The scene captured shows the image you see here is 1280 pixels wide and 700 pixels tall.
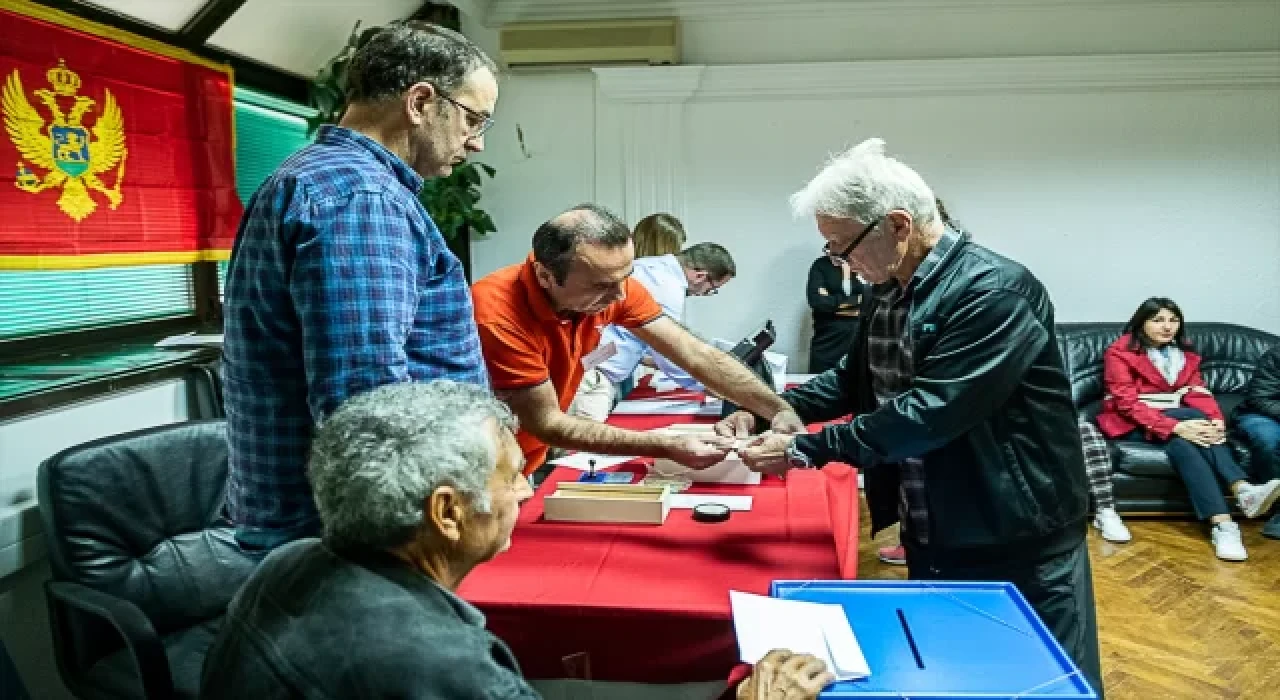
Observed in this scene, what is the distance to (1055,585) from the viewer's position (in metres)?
1.65

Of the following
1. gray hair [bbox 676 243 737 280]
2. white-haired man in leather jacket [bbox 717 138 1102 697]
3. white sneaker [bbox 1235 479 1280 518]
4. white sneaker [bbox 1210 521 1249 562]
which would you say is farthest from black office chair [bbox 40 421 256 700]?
white sneaker [bbox 1235 479 1280 518]

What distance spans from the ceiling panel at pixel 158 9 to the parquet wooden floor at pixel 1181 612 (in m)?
3.32

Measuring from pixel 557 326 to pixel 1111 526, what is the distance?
10.1ft

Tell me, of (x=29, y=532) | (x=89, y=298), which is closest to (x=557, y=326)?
(x=29, y=532)

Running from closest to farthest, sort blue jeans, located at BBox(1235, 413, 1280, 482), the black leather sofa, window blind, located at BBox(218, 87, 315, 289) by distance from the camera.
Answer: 1. window blind, located at BBox(218, 87, 315, 289)
2. blue jeans, located at BBox(1235, 413, 1280, 482)
3. the black leather sofa

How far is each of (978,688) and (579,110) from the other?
4.76m

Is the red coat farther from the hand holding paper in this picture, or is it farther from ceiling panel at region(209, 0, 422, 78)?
ceiling panel at region(209, 0, 422, 78)

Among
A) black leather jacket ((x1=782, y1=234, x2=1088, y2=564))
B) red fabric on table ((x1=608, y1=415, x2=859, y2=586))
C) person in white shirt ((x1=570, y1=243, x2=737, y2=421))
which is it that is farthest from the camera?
person in white shirt ((x1=570, y1=243, x2=737, y2=421))

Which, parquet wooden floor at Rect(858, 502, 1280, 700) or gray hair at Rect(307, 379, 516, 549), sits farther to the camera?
parquet wooden floor at Rect(858, 502, 1280, 700)

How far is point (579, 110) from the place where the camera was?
5402 millimetres

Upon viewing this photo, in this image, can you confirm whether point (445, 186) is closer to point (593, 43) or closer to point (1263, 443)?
point (593, 43)

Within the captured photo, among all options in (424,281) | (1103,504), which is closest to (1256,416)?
(1103,504)

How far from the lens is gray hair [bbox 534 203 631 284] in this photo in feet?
6.22

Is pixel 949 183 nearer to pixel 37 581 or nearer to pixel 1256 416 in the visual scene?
pixel 1256 416
